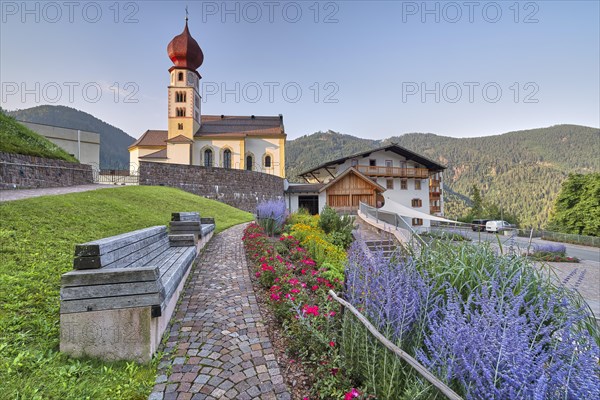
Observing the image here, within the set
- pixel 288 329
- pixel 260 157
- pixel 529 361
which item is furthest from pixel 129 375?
pixel 260 157

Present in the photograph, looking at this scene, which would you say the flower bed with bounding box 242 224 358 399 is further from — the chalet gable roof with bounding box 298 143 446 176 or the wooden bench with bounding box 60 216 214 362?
the chalet gable roof with bounding box 298 143 446 176

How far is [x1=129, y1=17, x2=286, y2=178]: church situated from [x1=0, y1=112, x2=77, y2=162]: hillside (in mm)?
19901

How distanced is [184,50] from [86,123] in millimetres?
96266

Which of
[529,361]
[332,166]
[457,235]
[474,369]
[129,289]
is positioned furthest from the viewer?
[332,166]

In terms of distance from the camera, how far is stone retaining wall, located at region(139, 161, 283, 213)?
18.7 meters

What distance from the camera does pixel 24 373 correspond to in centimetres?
217

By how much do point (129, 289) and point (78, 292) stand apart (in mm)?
425

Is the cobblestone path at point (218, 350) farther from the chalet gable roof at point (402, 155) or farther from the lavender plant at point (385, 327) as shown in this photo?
the chalet gable roof at point (402, 155)

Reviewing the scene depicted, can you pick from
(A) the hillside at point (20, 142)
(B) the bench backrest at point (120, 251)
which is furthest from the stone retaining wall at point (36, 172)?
(B) the bench backrest at point (120, 251)

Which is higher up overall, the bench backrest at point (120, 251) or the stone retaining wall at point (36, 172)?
the stone retaining wall at point (36, 172)

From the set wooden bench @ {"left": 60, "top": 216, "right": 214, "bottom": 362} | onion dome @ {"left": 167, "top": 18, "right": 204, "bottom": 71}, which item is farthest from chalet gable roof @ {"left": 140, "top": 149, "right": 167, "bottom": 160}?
wooden bench @ {"left": 60, "top": 216, "right": 214, "bottom": 362}

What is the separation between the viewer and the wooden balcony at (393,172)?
104 ft

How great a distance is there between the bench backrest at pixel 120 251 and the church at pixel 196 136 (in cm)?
3268

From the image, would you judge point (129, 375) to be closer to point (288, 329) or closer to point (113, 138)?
point (288, 329)
